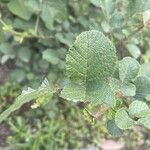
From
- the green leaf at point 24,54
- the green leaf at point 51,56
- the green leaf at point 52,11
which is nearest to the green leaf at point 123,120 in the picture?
the green leaf at point 52,11

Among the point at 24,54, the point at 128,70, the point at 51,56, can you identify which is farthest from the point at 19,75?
the point at 128,70

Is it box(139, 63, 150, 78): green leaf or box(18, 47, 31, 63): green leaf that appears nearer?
box(139, 63, 150, 78): green leaf

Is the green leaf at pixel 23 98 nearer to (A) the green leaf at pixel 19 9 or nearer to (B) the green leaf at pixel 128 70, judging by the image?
(B) the green leaf at pixel 128 70

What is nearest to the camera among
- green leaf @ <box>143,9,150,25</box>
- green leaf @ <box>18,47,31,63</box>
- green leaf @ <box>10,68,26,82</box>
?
green leaf @ <box>143,9,150,25</box>

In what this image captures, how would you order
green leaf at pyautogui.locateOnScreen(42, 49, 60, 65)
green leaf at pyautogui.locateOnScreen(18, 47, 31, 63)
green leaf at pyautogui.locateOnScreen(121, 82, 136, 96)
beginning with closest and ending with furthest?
green leaf at pyautogui.locateOnScreen(121, 82, 136, 96) → green leaf at pyautogui.locateOnScreen(42, 49, 60, 65) → green leaf at pyautogui.locateOnScreen(18, 47, 31, 63)

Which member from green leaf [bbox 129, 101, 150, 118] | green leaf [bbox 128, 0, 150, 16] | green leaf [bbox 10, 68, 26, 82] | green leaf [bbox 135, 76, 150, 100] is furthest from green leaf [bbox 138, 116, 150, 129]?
green leaf [bbox 10, 68, 26, 82]

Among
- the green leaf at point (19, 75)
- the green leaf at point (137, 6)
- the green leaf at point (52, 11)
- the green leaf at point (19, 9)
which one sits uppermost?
the green leaf at point (19, 9)

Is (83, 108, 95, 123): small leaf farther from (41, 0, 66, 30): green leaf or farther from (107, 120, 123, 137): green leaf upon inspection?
(41, 0, 66, 30): green leaf
